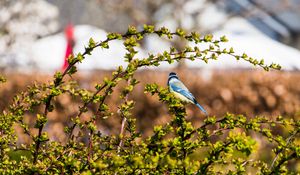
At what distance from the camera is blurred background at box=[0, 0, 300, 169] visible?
12992 mm

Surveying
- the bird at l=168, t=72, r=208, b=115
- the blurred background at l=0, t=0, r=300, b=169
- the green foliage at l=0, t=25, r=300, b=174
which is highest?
the blurred background at l=0, t=0, r=300, b=169

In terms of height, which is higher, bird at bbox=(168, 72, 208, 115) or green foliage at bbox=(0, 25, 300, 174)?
bird at bbox=(168, 72, 208, 115)

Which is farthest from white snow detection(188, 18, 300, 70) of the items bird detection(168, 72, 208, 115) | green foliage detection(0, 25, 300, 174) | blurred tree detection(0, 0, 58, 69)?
green foliage detection(0, 25, 300, 174)

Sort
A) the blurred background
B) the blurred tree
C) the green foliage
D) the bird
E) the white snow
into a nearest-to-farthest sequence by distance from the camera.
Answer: the green foliage
the bird
the blurred background
the blurred tree
the white snow

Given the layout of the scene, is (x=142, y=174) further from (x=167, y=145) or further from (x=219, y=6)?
(x=219, y=6)

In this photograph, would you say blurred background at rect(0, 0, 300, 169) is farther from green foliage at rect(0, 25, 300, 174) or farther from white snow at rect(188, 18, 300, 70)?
green foliage at rect(0, 25, 300, 174)

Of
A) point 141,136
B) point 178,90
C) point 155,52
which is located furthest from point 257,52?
point 141,136

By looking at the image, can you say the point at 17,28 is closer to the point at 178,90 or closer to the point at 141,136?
the point at 178,90

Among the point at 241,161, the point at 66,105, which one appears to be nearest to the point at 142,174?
the point at 241,161

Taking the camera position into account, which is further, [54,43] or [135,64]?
[54,43]

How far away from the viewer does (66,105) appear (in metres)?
13.0

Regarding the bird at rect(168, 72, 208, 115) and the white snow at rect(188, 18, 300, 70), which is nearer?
the bird at rect(168, 72, 208, 115)

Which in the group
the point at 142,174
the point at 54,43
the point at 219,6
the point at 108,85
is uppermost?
the point at 219,6

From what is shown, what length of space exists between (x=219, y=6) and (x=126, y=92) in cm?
2512
